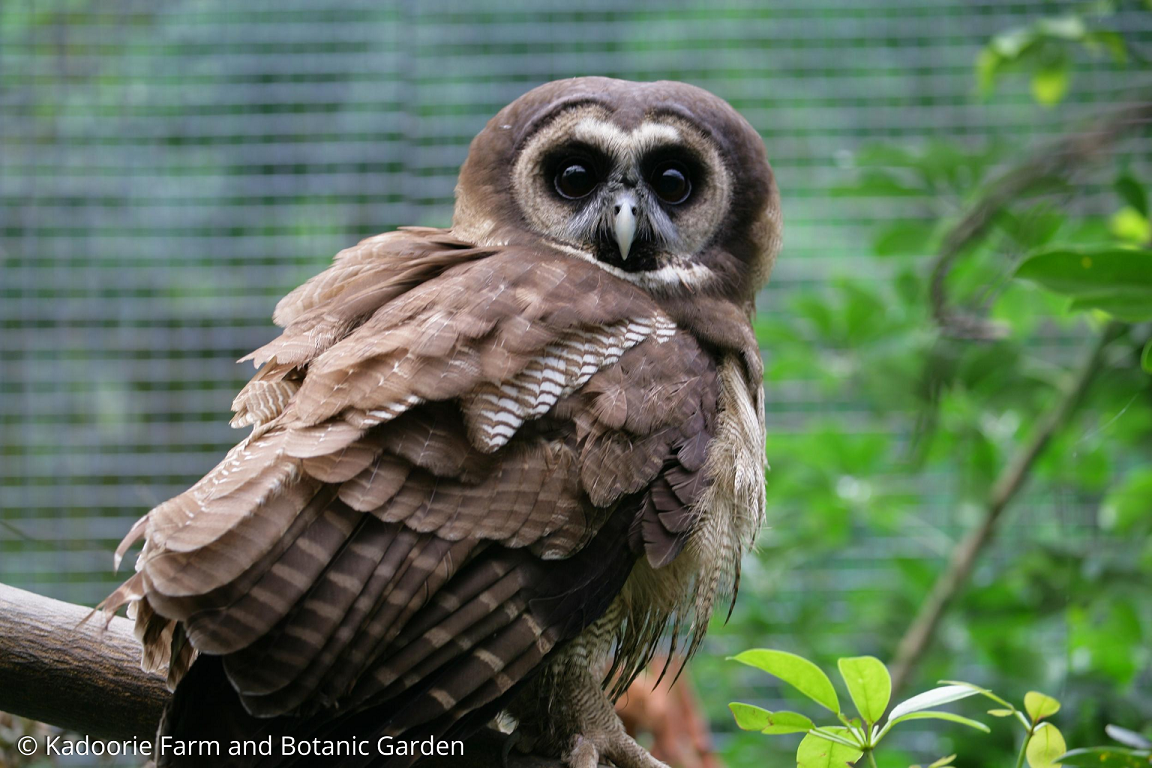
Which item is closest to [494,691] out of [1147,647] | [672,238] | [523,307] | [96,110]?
[523,307]

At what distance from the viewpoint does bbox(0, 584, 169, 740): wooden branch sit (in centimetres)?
121

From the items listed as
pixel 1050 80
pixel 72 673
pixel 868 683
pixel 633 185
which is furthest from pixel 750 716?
pixel 1050 80

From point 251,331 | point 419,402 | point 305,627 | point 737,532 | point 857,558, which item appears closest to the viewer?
point 305,627

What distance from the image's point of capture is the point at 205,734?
1085mm

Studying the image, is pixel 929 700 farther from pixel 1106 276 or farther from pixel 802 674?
pixel 1106 276

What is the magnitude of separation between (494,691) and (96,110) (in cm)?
376

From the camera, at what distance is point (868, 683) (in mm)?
1047

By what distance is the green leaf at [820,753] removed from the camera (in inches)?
41.8

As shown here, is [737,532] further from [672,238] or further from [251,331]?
[251,331]

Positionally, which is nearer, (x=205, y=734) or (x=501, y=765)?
(x=205, y=734)

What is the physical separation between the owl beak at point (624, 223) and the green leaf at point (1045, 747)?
0.90 meters

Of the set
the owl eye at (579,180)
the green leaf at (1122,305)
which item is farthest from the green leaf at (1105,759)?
the owl eye at (579,180)

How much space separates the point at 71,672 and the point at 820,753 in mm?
882

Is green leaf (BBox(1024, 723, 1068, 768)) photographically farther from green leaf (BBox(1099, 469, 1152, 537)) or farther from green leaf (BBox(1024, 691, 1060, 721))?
green leaf (BBox(1099, 469, 1152, 537))
